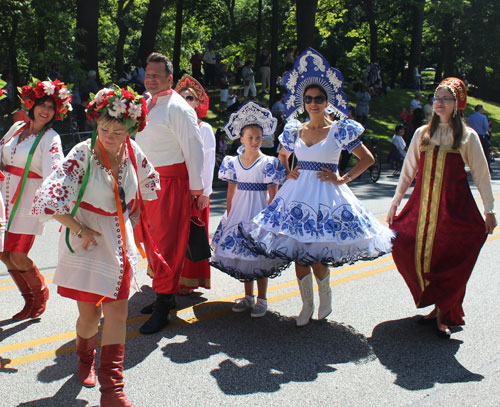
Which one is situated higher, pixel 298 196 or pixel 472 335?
pixel 298 196

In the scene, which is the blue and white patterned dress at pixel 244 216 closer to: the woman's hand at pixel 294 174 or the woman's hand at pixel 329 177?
the woman's hand at pixel 294 174

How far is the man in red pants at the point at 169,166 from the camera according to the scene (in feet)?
17.4

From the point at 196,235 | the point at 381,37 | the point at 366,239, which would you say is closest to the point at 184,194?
the point at 196,235

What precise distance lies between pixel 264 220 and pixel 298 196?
35 centimetres

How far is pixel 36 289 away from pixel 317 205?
2.56 metres

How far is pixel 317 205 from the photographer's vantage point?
5109 millimetres

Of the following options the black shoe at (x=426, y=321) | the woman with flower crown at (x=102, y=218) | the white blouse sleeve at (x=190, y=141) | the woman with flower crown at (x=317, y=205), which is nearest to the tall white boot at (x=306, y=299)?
the woman with flower crown at (x=317, y=205)

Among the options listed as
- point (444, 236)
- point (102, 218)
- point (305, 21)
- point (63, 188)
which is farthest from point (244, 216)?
point (305, 21)

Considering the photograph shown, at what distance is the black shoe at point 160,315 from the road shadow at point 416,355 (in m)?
1.76

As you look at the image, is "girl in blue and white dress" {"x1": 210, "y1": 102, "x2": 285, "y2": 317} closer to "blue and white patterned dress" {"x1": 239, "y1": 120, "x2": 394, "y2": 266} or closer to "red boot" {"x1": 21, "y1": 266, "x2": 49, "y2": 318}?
"blue and white patterned dress" {"x1": 239, "y1": 120, "x2": 394, "y2": 266}

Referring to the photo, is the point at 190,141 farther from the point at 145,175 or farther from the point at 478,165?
the point at 478,165

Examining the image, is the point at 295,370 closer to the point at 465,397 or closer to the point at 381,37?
the point at 465,397

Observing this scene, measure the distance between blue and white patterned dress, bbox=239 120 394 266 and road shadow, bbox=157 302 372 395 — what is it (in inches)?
26.0

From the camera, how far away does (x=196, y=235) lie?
5582mm
